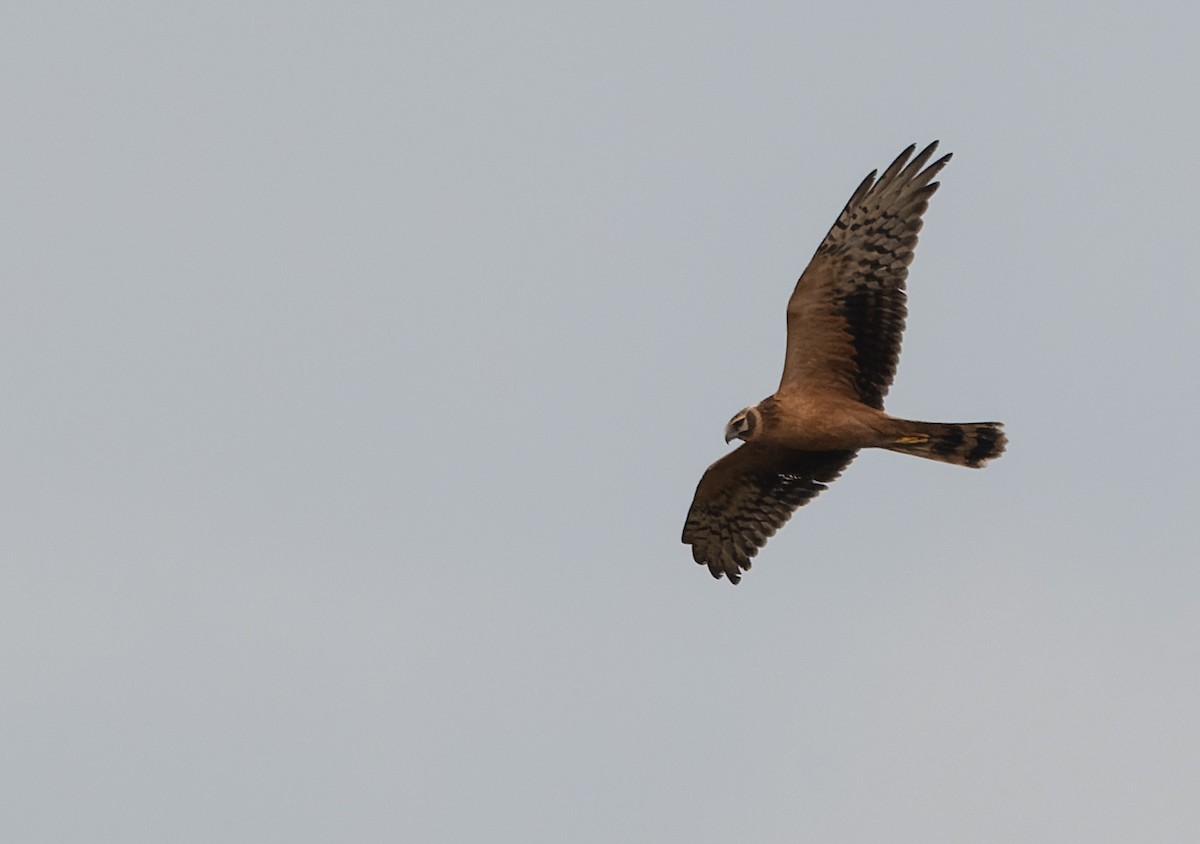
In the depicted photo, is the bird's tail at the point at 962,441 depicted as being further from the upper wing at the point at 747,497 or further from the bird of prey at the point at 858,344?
the upper wing at the point at 747,497

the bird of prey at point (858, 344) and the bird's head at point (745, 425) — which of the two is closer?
the bird of prey at point (858, 344)

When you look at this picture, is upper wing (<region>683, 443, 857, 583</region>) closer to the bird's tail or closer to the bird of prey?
the bird of prey

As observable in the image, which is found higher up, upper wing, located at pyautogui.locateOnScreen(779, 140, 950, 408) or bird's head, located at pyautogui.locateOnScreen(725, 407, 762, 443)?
upper wing, located at pyautogui.locateOnScreen(779, 140, 950, 408)

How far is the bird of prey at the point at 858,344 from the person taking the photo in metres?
18.1

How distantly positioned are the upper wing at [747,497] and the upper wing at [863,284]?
47.7 inches

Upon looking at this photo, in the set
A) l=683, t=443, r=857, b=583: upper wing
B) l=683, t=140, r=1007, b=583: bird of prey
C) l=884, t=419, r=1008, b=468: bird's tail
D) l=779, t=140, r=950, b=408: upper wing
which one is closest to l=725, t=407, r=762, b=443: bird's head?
l=683, t=140, r=1007, b=583: bird of prey

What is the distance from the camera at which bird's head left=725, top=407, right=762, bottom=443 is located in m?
18.3

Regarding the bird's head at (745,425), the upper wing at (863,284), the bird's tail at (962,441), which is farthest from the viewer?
the bird's tail at (962,441)

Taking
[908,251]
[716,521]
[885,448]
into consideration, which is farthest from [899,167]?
[716,521]

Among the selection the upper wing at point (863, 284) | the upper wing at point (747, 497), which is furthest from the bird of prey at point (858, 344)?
the upper wing at point (747, 497)

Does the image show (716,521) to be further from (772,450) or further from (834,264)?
(834,264)

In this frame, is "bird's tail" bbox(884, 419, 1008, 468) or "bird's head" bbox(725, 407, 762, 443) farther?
"bird's tail" bbox(884, 419, 1008, 468)

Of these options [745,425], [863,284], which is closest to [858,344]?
[863,284]

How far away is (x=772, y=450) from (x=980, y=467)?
1.78 m
